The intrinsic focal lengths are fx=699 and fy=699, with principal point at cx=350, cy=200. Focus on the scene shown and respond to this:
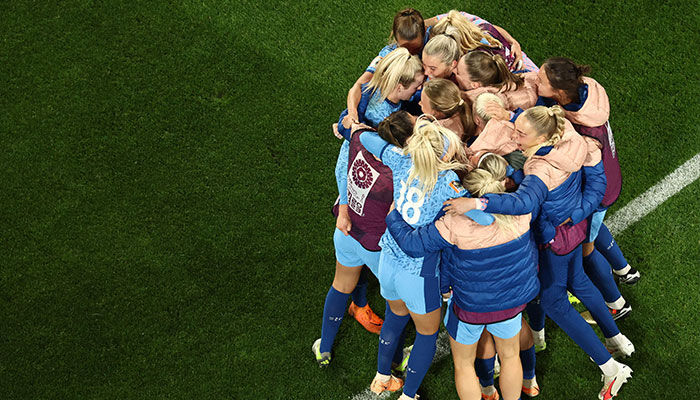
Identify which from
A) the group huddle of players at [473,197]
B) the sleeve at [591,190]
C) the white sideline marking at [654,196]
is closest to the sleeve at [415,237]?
the group huddle of players at [473,197]

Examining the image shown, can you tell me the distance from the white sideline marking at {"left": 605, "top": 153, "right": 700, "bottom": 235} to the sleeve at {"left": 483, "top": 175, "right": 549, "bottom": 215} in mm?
2327

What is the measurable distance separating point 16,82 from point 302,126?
9.08ft

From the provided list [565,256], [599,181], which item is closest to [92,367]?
[565,256]

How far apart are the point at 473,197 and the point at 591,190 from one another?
0.91m

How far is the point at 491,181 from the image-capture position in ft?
12.2

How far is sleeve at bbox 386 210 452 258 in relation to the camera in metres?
3.79

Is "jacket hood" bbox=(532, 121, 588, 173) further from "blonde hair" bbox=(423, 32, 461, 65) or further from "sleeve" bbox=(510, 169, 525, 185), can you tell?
"blonde hair" bbox=(423, 32, 461, 65)

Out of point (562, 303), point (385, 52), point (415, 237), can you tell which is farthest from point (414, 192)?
point (562, 303)

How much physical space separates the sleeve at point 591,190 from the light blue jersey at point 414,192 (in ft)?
2.94

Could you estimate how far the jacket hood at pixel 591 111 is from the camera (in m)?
4.18

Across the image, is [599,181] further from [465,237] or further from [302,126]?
[302,126]

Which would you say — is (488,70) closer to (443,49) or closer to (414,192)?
(443,49)

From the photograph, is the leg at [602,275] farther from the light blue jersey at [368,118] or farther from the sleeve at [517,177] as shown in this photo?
the light blue jersey at [368,118]

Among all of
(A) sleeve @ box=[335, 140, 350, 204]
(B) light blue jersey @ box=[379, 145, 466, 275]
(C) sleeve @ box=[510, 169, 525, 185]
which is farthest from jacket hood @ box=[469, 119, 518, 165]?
(A) sleeve @ box=[335, 140, 350, 204]
